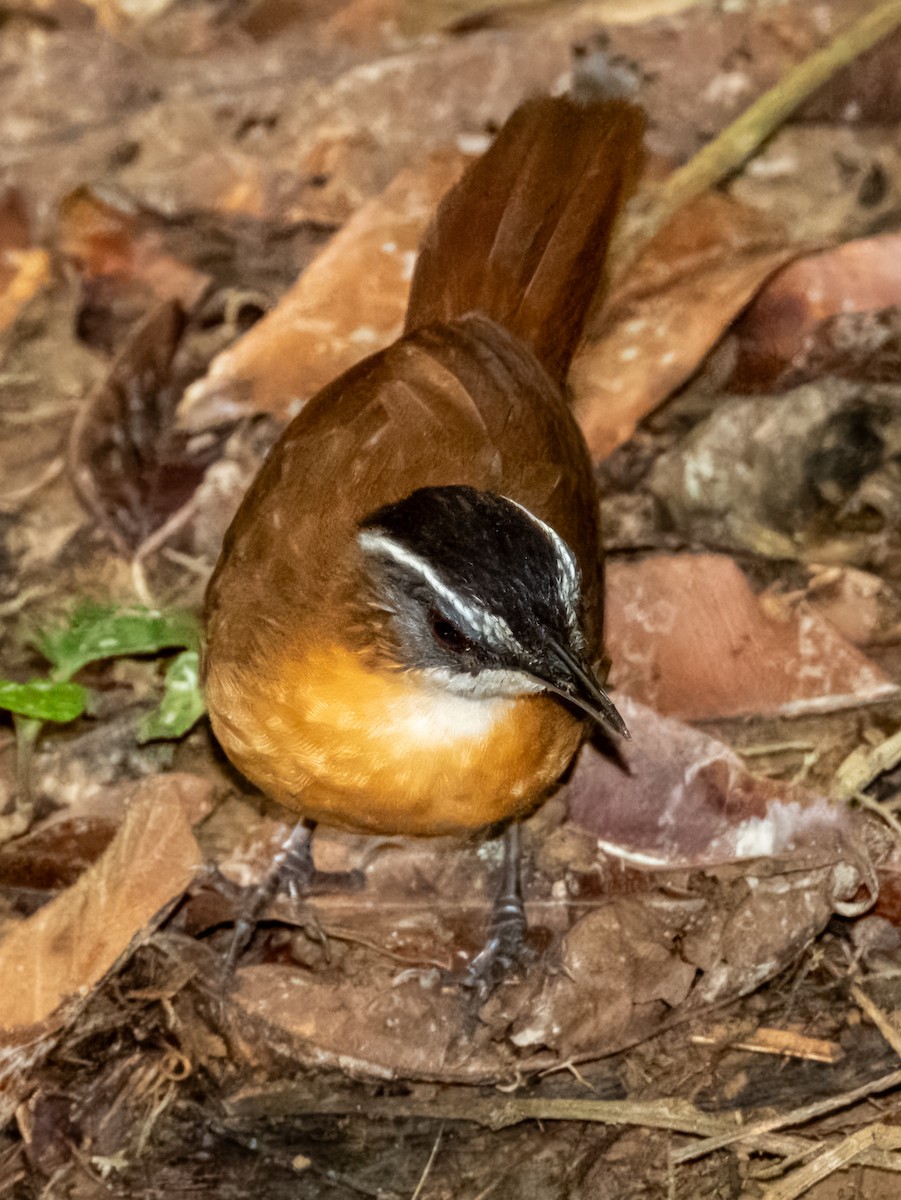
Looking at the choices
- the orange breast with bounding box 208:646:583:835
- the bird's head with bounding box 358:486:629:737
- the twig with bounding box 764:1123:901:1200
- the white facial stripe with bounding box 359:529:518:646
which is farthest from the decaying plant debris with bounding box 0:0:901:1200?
the white facial stripe with bounding box 359:529:518:646

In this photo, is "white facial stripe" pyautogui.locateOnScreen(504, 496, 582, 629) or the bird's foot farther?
the bird's foot

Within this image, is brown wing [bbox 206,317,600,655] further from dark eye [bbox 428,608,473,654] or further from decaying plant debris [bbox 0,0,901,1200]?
decaying plant debris [bbox 0,0,901,1200]

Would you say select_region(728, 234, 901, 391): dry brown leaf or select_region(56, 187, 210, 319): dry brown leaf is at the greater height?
select_region(56, 187, 210, 319): dry brown leaf

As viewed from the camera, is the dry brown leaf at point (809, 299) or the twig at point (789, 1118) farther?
the dry brown leaf at point (809, 299)

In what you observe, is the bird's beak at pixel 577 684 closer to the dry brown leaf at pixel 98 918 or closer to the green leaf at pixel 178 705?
the dry brown leaf at pixel 98 918

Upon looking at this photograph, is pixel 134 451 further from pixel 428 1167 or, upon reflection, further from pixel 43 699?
pixel 428 1167

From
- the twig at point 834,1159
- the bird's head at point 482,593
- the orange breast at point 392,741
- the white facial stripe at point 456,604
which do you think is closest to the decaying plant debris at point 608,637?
the twig at point 834,1159

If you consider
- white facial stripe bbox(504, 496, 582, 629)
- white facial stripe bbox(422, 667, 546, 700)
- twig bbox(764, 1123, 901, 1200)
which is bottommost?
twig bbox(764, 1123, 901, 1200)

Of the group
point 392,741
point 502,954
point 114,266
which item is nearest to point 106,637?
point 392,741
